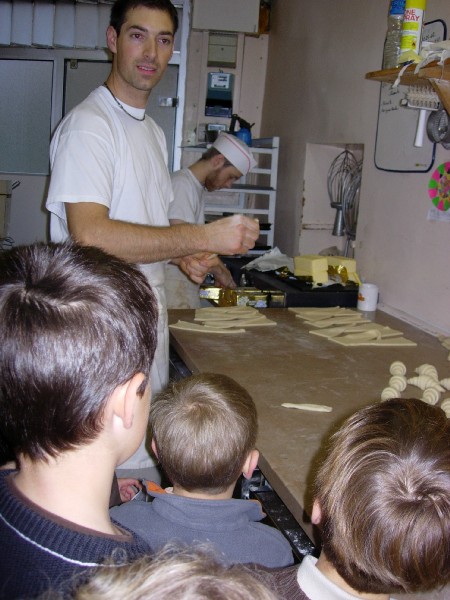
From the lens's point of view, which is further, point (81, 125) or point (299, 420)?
point (81, 125)

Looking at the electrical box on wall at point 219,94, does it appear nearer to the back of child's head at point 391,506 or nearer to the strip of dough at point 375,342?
the strip of dough at point 375,342

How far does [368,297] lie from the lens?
296 cm

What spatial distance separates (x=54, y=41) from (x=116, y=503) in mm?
4195

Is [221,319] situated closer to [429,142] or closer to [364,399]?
[364,399]

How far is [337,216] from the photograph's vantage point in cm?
376

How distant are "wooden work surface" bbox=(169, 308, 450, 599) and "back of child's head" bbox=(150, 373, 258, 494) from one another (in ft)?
0.45

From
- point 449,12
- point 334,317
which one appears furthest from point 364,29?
point 334,317

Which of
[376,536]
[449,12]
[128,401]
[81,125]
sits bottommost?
[376,536]

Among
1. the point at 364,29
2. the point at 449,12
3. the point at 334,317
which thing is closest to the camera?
the point at 449,12

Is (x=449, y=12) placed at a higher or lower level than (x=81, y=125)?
higher

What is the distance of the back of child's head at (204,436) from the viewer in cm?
128

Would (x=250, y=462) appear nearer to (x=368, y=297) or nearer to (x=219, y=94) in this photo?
(x=368, y=297)

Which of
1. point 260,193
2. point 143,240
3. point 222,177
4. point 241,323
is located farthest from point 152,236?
point 260,193

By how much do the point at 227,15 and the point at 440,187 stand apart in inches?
106
